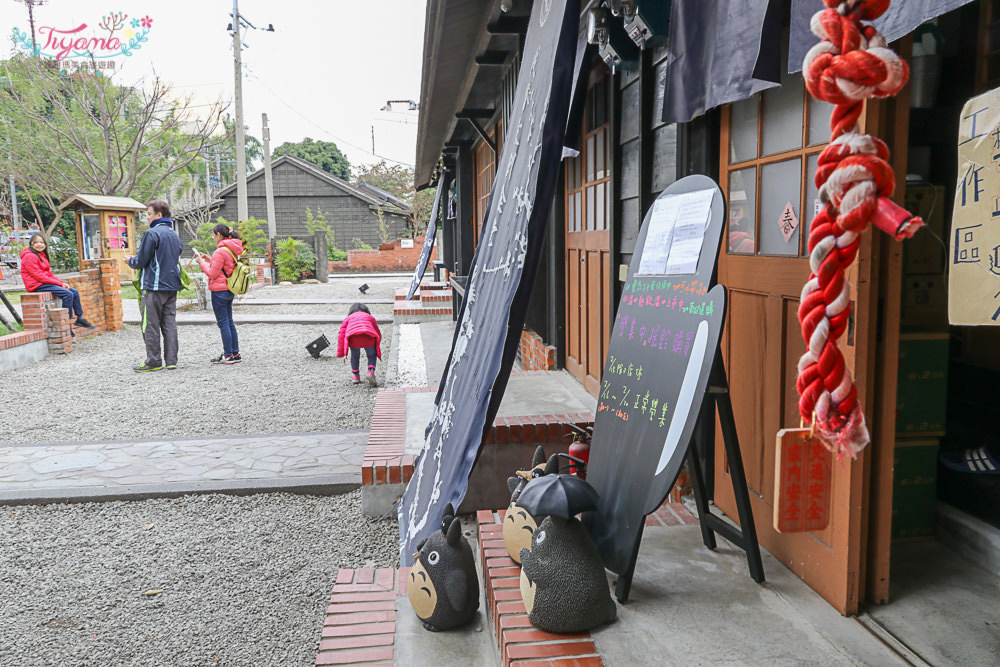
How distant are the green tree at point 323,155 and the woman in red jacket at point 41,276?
49939mm

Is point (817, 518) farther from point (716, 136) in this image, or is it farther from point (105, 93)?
point (105, 93)

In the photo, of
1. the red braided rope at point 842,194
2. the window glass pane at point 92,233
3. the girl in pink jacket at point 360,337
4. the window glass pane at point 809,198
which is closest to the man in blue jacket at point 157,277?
the girl in pink jacket at point 360,337

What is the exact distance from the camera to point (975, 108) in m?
1.43

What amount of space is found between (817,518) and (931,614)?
2.43 feet

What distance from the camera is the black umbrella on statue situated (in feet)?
6.64

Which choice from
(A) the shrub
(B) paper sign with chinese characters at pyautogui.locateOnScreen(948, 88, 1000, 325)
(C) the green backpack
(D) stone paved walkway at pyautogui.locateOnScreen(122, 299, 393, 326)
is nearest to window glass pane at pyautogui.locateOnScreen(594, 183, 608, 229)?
(B) paper sign with chinese characters at pyautogui.locateOnScreen(948, 88, 1000, 325)

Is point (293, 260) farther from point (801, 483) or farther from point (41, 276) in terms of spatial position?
point (801, 483)

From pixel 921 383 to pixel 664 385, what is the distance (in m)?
1.19

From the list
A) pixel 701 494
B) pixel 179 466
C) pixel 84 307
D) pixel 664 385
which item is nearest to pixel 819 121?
pixel 664 385

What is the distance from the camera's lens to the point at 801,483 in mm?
1681

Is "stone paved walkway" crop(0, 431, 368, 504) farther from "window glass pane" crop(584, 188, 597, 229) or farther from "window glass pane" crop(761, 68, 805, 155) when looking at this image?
"window glass pane" crop(761, 68, 805, 155)

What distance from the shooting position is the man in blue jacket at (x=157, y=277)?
8.17 metres

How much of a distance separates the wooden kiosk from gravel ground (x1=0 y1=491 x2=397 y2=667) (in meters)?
10.4

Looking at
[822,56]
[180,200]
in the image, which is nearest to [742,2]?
[822,56]
